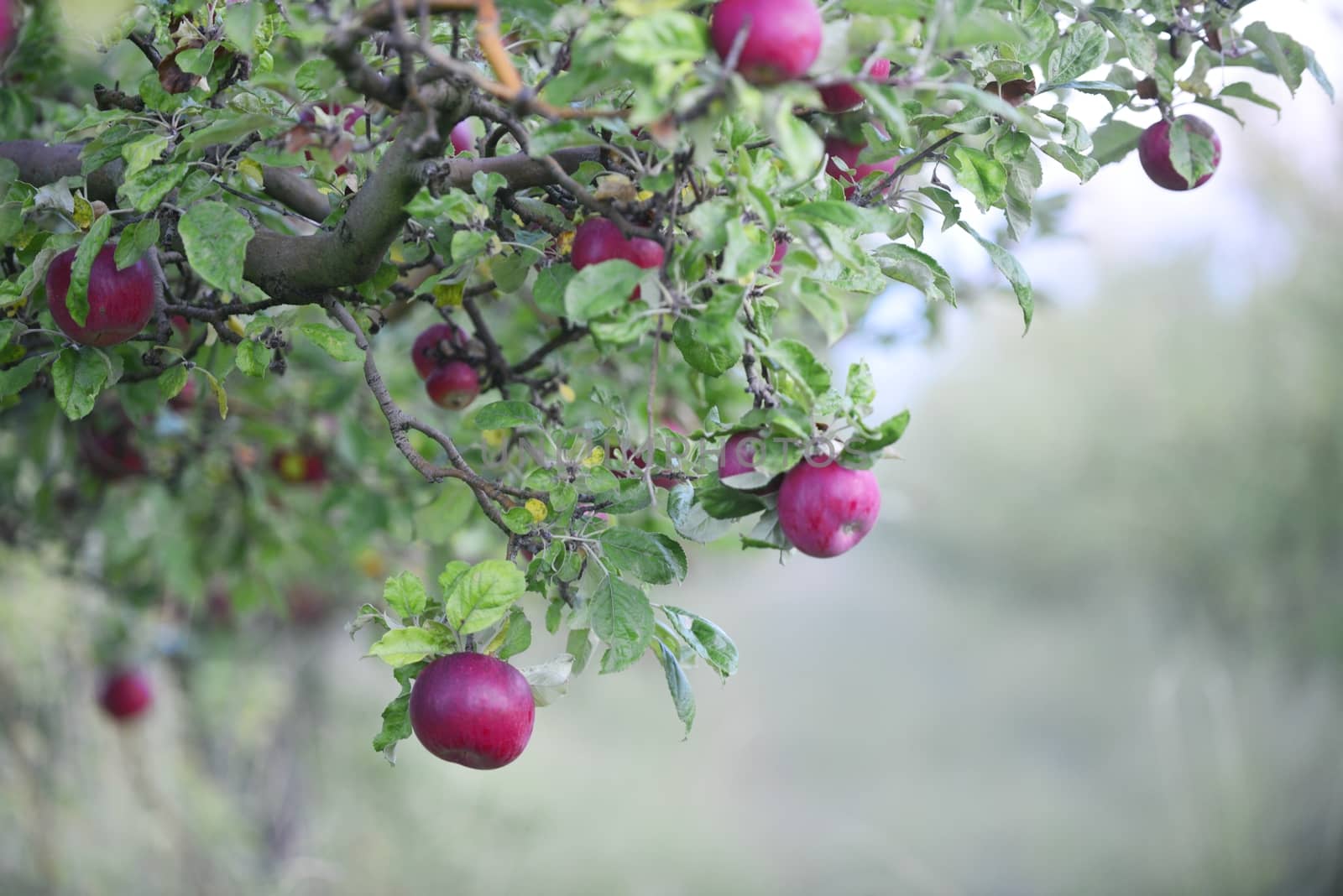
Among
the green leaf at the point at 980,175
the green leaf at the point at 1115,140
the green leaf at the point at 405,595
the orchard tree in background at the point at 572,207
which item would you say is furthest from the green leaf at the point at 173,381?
the green leaf at the point at 1115,140

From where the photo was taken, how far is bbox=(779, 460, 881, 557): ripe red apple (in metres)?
0.60

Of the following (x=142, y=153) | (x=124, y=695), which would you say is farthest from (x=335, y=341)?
(x=124, y=695)

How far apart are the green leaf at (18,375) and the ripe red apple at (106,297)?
0.19ft

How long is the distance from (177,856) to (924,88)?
295 centimetres

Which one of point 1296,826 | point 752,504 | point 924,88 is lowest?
point 1296,826

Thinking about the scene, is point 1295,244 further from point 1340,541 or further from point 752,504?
point 752,504

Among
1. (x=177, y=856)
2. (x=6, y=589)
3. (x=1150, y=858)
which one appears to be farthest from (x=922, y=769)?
(x=6, y=589)

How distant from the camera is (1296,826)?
350 centimetres

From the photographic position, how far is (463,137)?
37.8 inches

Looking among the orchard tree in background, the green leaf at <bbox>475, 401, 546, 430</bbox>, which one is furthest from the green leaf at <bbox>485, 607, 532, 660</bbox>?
the green leaf at <bbox>475, 401, 546, 430</bbox>

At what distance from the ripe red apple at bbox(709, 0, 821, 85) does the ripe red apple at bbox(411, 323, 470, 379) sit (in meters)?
0.60

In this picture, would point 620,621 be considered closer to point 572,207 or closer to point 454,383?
point 572,207

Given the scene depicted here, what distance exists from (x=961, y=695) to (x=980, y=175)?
6.39m

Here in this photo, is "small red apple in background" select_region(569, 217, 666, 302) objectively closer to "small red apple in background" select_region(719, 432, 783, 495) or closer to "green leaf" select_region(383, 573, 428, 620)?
"small red apple in background" select_region(719, 432, 783, 495)
